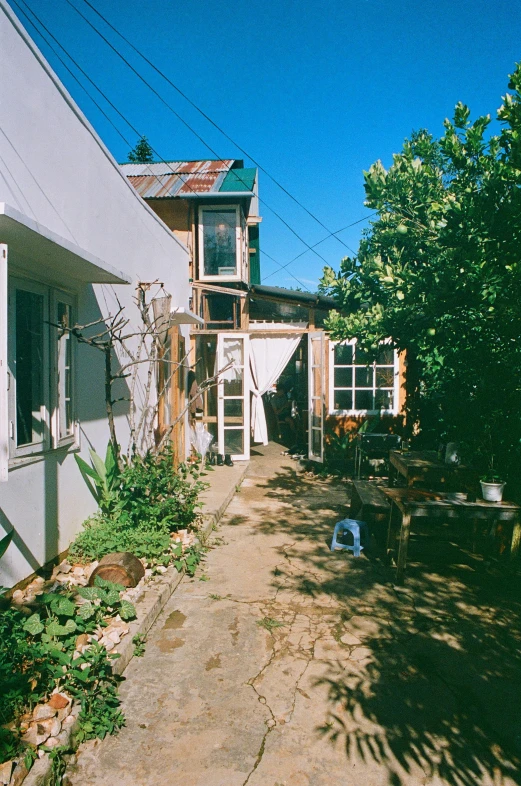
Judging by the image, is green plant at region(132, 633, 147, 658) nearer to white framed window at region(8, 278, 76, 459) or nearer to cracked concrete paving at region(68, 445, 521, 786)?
cracked concrete paving at region(68, 445, 521, 786)

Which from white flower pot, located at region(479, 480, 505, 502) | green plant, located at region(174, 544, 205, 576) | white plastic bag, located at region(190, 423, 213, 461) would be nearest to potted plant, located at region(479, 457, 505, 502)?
white flower pot, located at region(479, 480, 505, 502)

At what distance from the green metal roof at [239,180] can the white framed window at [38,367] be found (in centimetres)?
826

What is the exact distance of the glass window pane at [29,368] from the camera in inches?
156

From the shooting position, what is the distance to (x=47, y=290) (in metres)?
4.29

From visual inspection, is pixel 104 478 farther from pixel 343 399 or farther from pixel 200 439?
pixel 343 399

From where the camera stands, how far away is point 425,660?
338 centimetres

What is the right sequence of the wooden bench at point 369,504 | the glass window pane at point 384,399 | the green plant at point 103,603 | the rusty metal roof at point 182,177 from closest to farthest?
the green plant at point 103,603, the wooden bench at point 369,504, the glass window pane at point 384,399, the rusty metal roof at point 182,177

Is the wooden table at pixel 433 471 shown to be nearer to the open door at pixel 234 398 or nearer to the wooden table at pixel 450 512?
the wooden table at pixel 450 512

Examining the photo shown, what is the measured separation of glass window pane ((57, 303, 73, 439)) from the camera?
4.50 meters

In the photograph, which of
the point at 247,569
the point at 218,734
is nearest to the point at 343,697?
the point at 218,734

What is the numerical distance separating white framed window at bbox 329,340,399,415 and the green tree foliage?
2.59m

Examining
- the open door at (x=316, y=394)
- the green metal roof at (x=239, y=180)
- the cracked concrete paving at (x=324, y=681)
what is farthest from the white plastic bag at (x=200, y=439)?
the green metal roof at (x=239, y=180)

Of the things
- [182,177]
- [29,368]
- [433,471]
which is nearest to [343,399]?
[433,471]

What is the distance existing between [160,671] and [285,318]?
11.8 metres
